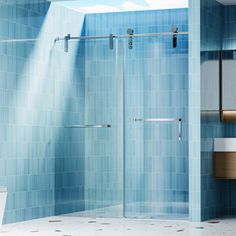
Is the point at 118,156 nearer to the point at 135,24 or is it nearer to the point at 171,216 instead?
the point at 171,216

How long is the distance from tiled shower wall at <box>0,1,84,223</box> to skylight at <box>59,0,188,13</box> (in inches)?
13.4

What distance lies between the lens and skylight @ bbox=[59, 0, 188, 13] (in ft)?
32.5

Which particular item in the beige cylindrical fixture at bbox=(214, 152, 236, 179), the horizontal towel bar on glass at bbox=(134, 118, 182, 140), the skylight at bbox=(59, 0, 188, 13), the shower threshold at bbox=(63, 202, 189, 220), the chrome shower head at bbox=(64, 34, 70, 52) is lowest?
the shower threshold at bbox=(63, 202, 189, 220)

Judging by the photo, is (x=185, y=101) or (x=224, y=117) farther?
(x=224, y=117)

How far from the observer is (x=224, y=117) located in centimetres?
968

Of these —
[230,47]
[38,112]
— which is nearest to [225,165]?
[230,47]

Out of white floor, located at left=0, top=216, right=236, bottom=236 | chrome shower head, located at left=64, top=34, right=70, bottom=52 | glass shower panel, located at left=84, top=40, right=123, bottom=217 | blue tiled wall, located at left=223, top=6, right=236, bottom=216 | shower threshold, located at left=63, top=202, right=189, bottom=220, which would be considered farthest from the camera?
blue tiled wall, located at left=223, top=6, right=236, bottom=216

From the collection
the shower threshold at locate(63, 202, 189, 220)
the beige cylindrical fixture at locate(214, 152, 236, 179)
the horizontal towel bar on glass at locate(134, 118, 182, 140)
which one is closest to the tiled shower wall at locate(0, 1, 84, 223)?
the shower threshold at locate(63, 202, 189, 220)

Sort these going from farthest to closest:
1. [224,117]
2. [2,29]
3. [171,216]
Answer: [224,117]
[171,216]
[2,29]

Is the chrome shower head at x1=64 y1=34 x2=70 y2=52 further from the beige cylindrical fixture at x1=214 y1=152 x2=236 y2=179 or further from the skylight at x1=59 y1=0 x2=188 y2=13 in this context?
the beige cylindrical fixture at x1=214 y1=152 x2=236 y2=179

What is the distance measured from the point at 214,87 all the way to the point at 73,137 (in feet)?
6.27

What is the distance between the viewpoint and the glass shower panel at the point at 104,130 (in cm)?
912

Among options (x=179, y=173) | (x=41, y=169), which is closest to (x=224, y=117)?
(x=179, y=173)

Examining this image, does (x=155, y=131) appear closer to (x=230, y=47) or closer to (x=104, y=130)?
(x=104, y=130)
